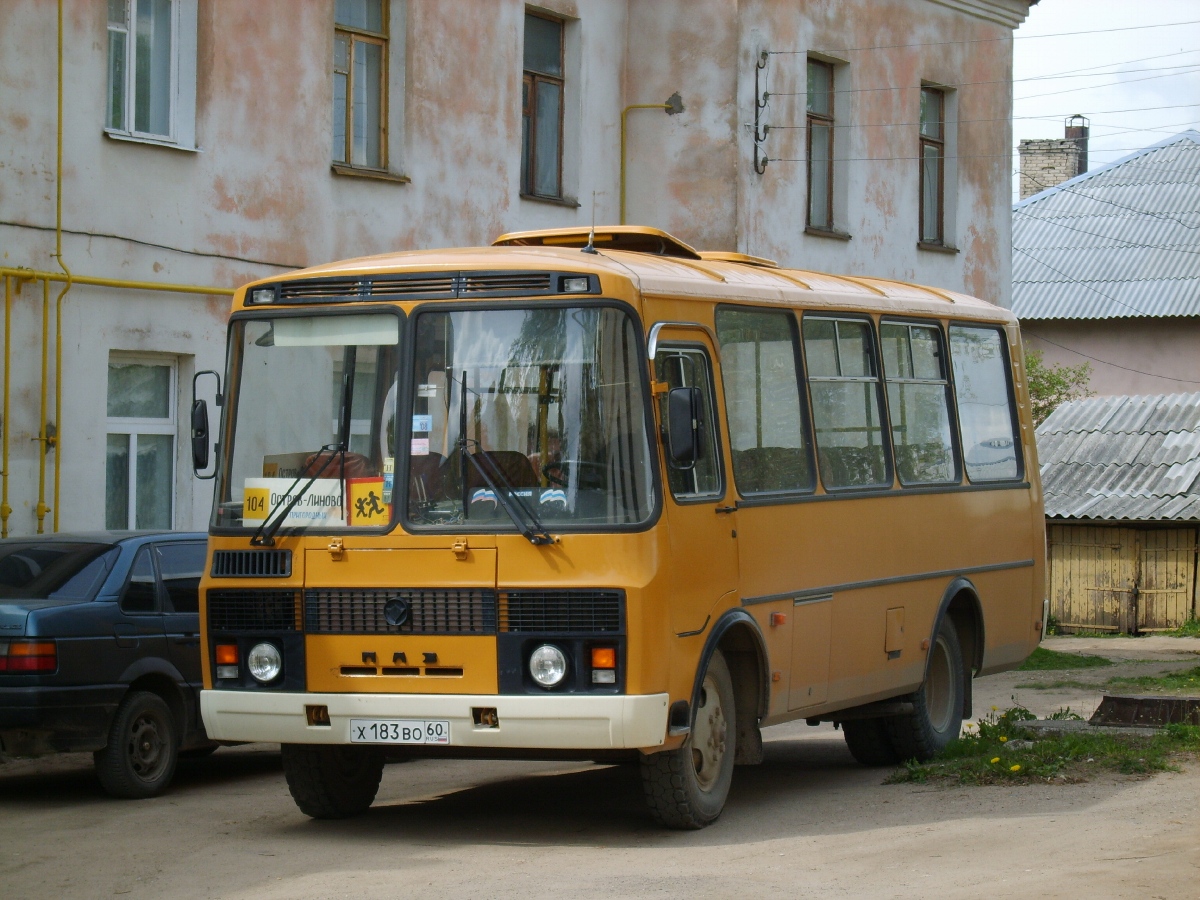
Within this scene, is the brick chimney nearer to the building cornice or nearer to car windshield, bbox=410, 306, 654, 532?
the building cornice

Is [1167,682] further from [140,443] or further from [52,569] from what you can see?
[52,569]

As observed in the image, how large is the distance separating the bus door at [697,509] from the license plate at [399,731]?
119 centimetres

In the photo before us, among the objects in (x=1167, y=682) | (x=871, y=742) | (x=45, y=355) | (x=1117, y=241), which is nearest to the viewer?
(x=871, y=742)

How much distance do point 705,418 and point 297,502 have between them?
2.08 metres

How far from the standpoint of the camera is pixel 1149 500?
3069 cm

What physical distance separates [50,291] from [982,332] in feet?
24.2

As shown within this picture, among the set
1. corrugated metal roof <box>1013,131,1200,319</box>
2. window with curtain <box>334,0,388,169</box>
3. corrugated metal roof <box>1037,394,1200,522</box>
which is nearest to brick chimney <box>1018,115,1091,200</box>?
corrugated metal roof <box>1013,131,1200,319</box>

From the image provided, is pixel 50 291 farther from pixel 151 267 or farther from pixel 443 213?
pixel 443 213

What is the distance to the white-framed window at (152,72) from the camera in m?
15.9

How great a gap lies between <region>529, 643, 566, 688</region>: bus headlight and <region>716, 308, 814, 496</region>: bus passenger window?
1665mm

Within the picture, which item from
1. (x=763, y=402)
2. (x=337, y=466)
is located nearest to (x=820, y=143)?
(x=763, y=402)

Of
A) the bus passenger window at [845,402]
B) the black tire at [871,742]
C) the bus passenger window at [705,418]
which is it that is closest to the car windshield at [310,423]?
the bus passenger window at [705,418]

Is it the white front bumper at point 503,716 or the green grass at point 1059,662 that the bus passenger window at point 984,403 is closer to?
the white front bumper at point 503,716

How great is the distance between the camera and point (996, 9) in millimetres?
26188
